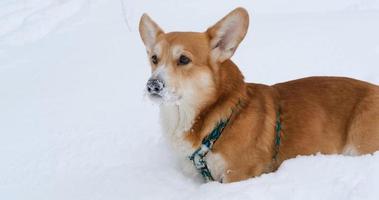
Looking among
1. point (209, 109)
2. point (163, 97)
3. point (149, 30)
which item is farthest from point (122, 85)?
point (163, 97)

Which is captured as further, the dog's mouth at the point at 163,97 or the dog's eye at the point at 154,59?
the dog's eye at the point at 154,59

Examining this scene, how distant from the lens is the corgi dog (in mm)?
3582

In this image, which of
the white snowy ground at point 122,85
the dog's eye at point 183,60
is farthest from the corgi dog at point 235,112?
the white snowy ground at point 122,85

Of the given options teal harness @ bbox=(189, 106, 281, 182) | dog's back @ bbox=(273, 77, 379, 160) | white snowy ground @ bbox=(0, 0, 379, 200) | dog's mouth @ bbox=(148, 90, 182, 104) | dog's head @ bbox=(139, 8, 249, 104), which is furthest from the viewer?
dog's back @ bbox=(273, 77, 379, 160)

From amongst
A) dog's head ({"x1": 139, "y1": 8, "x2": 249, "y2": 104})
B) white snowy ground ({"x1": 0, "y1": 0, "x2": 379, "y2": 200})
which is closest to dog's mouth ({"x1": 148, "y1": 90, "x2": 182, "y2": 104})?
dog's head ({"x1": 139, "y1": 8, "x2": 249, "y2": 104})

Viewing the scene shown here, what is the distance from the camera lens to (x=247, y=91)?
380 centimetres

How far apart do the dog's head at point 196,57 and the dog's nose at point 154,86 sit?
10 centimetres

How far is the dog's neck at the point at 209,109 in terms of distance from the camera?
3.63 metres

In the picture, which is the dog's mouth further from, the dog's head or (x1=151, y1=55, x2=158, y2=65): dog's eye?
(x1=151, y1=55, x2=158, y2=65): dog's eye

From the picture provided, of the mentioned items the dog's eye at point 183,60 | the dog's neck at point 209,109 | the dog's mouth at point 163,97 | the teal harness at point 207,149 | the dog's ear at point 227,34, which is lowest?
the teal harness at point 207,149

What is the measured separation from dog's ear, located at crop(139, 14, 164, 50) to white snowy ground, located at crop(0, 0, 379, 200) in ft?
1.69

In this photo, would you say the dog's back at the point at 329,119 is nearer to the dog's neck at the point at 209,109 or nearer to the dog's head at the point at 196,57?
the dog's neck at the point at 209,109

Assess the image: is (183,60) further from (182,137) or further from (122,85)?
(122,85)

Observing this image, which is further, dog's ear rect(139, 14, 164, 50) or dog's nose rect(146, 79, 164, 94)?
dog's ear rect(139, 14, 164, 50)
